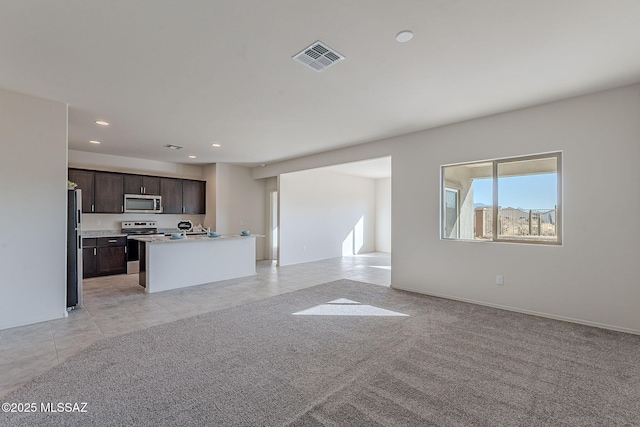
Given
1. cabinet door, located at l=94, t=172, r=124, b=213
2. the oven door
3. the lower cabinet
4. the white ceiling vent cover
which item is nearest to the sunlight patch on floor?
the white ceiling vent cover

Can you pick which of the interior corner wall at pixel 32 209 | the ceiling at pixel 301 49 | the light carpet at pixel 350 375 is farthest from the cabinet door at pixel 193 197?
the light carpet at pixel 350 375

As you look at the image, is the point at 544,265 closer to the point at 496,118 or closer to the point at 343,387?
the point at 496,118

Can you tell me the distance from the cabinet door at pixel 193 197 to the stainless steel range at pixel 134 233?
91 centimetres

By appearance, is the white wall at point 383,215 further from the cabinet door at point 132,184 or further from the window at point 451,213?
the cabinet door at point 132,184

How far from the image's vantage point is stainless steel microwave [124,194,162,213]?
22.3 feet

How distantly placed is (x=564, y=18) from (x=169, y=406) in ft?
12.8

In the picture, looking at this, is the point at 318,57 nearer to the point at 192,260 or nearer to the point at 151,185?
the point at 192,260

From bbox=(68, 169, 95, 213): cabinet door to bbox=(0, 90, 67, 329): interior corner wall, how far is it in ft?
9.93

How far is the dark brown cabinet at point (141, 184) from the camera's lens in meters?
6.81

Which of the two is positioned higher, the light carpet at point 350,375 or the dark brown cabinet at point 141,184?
the dark brown cabinet at point 141,184

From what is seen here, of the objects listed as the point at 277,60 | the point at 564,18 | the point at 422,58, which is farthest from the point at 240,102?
the point at 564,18

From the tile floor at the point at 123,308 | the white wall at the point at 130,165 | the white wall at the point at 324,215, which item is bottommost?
the tile floor at the point at 123,308

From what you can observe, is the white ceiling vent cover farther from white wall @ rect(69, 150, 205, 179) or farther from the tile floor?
white wall @ rect(69, 150, 205, 179)

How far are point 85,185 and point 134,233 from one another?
4.68ft
